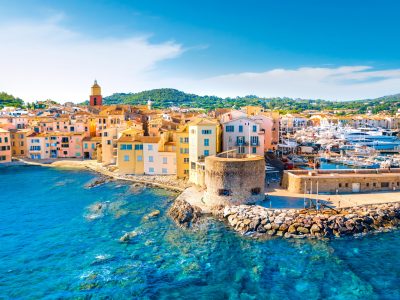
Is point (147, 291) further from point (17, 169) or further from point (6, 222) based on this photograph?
point (17, 169)

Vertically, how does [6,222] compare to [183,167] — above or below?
below

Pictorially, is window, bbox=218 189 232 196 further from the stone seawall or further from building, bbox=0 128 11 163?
building, bbox=0 128 11 163

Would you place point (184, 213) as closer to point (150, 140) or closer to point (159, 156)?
point (159, 156)

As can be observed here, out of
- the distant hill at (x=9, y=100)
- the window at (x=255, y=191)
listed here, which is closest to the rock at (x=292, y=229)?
the window at (x=255, y=191)

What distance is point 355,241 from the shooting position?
29734 millimetres

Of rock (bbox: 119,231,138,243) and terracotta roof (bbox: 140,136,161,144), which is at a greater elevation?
terracotta roof (bbox: 140,136,161,144)

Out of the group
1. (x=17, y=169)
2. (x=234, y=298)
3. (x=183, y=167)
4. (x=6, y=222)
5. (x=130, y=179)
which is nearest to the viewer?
(x=234, y=298)

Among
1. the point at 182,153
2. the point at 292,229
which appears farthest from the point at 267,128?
the point at 292,229

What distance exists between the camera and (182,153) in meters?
50.4

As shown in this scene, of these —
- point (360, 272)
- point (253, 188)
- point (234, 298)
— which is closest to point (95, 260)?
point (234, 298)

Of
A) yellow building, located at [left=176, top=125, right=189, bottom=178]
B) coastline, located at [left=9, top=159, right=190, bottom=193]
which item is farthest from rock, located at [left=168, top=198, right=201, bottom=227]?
yellow building, located at [left=176, top=125, right=189, bottom=178]

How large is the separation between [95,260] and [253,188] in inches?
705

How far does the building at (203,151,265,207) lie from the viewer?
119 feet

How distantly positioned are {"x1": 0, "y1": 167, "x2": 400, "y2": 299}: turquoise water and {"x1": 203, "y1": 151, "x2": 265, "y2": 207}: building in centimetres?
366
